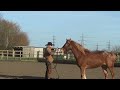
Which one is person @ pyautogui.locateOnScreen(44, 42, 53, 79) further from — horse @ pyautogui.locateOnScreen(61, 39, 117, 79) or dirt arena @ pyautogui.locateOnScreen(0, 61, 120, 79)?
dirt arena @ pyautogui.locateOnScreen(0, 61, 120, 79)

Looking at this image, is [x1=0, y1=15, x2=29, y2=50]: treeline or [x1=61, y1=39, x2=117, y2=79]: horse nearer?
A: [x1=61, y1=39, x2=117, y2=79]: horse

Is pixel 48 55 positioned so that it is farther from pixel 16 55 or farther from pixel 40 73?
pixel 16 55

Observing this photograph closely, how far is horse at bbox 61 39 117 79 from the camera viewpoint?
9734 mm

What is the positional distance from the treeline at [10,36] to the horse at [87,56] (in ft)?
154

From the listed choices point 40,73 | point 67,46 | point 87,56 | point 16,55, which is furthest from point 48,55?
point 16,55

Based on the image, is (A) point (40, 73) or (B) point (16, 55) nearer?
(A) point (40, 73)

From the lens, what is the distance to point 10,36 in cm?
6350

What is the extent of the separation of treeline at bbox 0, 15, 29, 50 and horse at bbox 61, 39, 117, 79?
46.9m

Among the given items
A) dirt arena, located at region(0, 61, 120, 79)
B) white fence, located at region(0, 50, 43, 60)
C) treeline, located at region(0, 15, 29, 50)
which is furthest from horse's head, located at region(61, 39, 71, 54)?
treeline, located at region(0, 15, 29, 50)

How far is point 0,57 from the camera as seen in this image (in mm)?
37500

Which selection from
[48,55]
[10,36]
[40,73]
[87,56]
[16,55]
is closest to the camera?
[48,55]

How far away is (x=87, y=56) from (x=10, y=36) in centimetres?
5492
